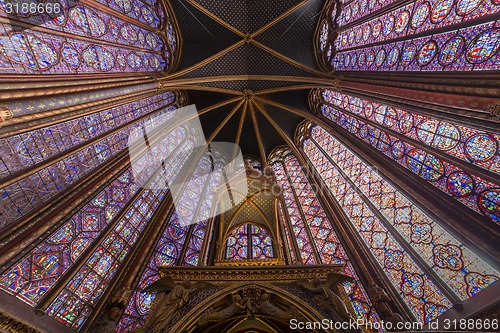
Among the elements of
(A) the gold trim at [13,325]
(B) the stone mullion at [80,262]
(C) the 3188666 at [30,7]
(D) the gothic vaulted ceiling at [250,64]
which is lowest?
(A) the gold trim at [13,325]

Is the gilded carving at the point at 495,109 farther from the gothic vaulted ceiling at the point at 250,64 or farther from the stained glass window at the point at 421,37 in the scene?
the gothic vaulted ceiling at the point at 250,64

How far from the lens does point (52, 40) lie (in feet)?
19.7

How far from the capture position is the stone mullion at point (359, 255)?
5.59 meters

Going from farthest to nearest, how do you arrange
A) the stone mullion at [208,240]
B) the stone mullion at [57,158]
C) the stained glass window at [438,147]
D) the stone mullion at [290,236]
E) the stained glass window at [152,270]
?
the stone mullion at [208,240], the stone mullion at [290,236], the stained glass window at [152,270], the stained glass window at [438,147], the stone mullion at [57,158]

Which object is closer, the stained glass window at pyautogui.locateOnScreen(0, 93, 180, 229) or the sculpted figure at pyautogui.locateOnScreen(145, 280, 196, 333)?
the sculpted figure at pyautogui.locateOnScreen(145, 280, 196, 333)

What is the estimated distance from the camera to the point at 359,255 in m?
7.08

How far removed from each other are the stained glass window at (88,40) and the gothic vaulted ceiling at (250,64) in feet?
3.99

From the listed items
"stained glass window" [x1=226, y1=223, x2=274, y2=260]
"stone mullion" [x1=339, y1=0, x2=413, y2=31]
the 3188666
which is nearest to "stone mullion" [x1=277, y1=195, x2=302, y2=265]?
"stained glass window" [x1=226, y1=223, x2=274, y2=260]

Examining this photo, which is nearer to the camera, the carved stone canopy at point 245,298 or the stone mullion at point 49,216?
the carved stone canopy at point 245,298

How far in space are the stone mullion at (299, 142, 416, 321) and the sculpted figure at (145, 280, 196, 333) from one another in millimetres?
3845

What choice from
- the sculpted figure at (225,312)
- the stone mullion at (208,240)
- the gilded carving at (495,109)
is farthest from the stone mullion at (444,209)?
the stone mullion at (208,240)

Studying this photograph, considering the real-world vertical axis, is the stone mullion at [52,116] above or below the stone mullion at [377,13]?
below

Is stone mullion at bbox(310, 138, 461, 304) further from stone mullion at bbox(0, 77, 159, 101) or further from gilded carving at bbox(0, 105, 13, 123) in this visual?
gilded carving at bbox(0, 105, 13, 123)

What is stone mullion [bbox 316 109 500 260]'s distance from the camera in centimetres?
473
